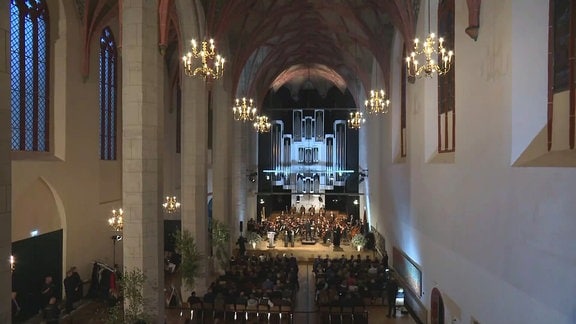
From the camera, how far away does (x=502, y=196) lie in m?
9.06

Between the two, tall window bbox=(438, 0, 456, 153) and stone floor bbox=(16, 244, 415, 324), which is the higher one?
tall window bbox=(438, 0, 456, 153)

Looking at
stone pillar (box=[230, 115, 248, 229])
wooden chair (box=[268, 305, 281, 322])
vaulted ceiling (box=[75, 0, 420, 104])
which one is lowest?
wooden chair (box=[268, 305, 281, 322])

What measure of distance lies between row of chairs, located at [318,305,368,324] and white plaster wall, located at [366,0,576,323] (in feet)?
7.95

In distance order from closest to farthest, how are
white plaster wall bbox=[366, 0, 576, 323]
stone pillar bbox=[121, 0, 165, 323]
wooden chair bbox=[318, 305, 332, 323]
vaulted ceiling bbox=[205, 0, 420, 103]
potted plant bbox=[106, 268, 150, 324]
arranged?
white plaster wall bbox=[366, 0, 576, 323]
potted plant bbox=[106, 268, 150, 324]
stone pillar bbox=[121, 0, 165, 323]
wooden chair bbox=[318, 305, 332, 323]
vaulted ceiling bbox=[205, 0, 420, 103]

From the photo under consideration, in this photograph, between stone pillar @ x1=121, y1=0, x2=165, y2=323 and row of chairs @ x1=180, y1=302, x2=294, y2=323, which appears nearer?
stone pillar @ x1=121, y1=0, x2=165, y2=323

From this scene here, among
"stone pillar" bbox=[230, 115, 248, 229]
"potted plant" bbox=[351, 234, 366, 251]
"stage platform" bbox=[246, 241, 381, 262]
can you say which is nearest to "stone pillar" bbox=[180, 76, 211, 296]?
"stage platform" bbox=[246, 241, 381, 262]

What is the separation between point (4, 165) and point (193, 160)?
1047 centimetres

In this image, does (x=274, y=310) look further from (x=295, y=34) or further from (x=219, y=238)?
(x=295, y=34)

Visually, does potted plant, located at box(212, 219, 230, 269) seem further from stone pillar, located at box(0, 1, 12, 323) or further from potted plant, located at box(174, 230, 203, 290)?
stone pillar, located at box(0, 1, 12, 323)

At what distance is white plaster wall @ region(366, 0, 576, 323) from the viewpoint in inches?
287

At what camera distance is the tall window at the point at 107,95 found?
18.2 m

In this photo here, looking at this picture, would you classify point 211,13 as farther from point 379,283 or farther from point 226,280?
point 379,283

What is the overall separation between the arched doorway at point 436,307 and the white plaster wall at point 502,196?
336 mm

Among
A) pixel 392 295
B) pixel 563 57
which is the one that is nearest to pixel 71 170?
pixel 392 295
